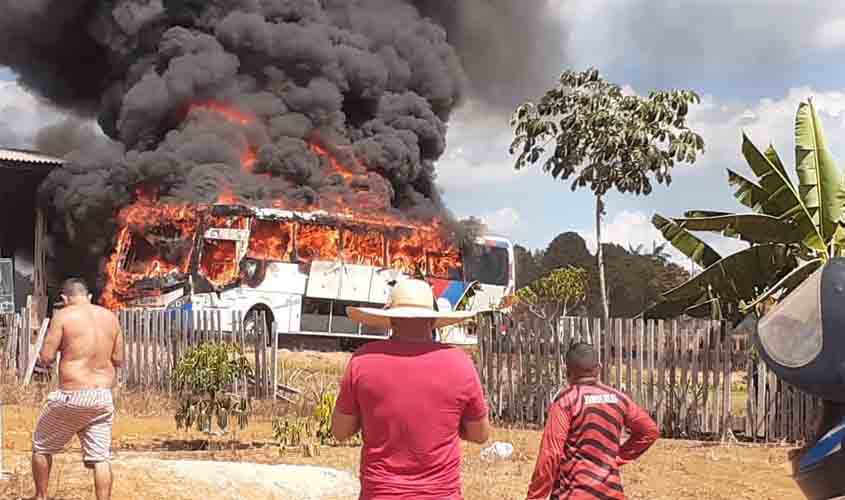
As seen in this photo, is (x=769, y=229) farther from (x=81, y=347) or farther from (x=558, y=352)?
(x=81, y=347)

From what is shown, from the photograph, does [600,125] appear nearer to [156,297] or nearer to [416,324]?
[156,297]

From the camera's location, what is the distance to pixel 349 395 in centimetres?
407

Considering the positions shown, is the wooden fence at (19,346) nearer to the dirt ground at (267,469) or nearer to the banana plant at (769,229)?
the dirt ground at (267,469)

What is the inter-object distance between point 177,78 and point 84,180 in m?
4.40

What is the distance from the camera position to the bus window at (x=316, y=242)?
21469mm

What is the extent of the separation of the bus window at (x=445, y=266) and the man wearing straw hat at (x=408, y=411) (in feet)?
68.3

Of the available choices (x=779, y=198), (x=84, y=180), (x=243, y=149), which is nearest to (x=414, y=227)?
(x=243, y=149)

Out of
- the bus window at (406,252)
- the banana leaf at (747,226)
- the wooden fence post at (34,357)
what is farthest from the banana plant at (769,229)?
the bus window at (406,252)

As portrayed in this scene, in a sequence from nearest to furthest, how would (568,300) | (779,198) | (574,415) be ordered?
(574,415), (779,198), (568,300)

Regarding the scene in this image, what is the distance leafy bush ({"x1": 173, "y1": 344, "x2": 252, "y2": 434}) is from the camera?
1026 centimetres

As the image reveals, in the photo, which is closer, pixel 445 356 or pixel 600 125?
pixel 445 356

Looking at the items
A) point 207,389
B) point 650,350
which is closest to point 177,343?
point 207,389

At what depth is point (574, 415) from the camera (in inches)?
181

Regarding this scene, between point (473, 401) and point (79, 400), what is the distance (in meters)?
3.32
